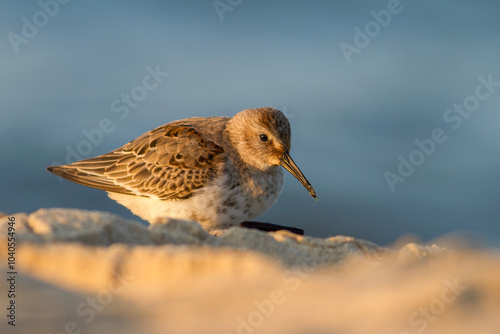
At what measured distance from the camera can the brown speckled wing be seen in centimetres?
807

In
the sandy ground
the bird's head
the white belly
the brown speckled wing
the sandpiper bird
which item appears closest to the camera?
the sandy ground

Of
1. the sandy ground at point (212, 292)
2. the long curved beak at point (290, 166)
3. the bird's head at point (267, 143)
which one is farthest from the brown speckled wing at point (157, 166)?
the sandy ground at point (212, 292)

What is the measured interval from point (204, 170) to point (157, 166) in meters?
0.91

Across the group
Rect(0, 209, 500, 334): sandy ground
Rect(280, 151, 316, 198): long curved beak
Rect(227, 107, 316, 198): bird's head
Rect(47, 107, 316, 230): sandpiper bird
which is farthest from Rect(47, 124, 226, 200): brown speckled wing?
Rect(0, 209, 500, 334): sandy ground

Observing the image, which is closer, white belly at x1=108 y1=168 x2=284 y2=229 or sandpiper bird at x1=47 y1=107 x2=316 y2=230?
white belly at x1=108 y1=168 x2=284 y2=229

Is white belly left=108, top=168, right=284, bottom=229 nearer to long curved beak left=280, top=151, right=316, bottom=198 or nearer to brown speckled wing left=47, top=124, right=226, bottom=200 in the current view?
brown speckled wing left=47, top=124, right=226, bottom=200

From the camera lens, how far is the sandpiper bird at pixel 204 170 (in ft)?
25.7

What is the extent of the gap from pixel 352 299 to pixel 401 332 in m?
0.42

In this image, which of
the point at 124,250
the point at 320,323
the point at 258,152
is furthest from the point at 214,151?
the point at 320,323

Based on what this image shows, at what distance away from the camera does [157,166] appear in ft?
28.1

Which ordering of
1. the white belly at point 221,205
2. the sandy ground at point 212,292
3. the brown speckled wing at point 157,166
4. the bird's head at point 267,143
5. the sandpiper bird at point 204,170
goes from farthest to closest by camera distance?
the bird's head at point 267,143 < the brown speckled wing at point 157,166 < the sandpiper bird at point 204,170 < the white belly at point 221,205 < the sandy ground at point 212,292

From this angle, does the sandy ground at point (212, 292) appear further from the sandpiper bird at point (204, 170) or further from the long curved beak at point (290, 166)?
the long curved beak at point (290, 166)

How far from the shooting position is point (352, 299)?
3373 mm

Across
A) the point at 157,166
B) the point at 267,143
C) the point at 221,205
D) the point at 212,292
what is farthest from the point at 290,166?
the point at 212,292
